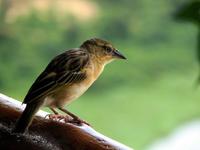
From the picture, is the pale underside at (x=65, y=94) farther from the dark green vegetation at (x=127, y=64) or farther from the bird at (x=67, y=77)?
the dark green vegetation at (x=127, y=64)

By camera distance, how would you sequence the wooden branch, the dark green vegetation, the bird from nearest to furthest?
the wooden branch → the bird → the dark green vegetation

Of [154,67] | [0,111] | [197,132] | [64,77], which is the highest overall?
[154,67]


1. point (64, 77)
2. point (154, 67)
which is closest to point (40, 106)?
point (64, 77)

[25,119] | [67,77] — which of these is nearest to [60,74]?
[67,77]

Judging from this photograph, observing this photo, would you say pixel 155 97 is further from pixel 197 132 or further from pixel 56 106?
pixel 56 106

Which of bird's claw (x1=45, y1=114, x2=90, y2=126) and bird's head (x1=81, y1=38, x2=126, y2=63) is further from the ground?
bird's head (x1=81, y1=38, x2=126, y2=63)

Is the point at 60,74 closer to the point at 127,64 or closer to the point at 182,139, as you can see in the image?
the point at 182,139

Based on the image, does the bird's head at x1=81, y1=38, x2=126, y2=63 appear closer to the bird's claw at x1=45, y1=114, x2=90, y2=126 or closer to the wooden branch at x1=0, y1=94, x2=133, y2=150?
the bird's claw at x1=45, y1=114, x2=90, y2=126

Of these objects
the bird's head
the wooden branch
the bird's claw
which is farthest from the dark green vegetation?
the wooden branch
